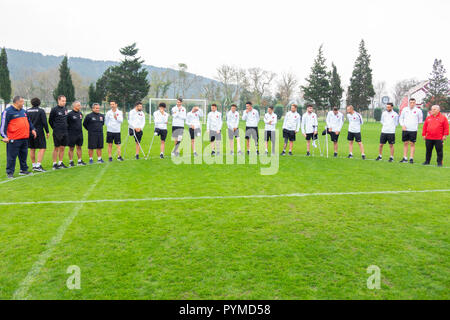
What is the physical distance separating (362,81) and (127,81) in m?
37.6

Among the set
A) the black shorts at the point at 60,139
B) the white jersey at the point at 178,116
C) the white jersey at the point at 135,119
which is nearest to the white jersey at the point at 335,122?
the white jersey at the point at 178,116

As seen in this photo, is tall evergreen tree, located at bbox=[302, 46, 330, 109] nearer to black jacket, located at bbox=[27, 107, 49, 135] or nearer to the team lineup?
the team lineup

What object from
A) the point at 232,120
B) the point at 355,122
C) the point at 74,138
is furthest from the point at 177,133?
the point at 355,122

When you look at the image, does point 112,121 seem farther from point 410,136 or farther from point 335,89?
point 335,89

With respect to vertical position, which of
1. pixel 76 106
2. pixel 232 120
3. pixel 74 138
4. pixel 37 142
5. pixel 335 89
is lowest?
pixel 37 142

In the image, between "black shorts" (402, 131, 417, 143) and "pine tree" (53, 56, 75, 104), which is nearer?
"black shorts" (402, 131, 417, 143)

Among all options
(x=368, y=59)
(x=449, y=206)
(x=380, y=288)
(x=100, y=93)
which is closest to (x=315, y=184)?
(x=449, y=206)

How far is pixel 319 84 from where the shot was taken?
174 ft

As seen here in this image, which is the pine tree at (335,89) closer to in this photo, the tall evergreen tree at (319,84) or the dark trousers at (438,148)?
the tall evergreen tree at (319,84)

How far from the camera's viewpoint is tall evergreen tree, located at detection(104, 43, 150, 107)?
159ft

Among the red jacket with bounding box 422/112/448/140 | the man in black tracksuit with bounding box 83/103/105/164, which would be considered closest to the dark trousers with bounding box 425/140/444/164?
the red jacket with bounding box 422/112/448/140

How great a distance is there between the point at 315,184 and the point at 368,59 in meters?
54.6

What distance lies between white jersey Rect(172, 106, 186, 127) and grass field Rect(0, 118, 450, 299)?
415 cm

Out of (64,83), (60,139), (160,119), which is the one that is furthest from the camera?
(64,83)
